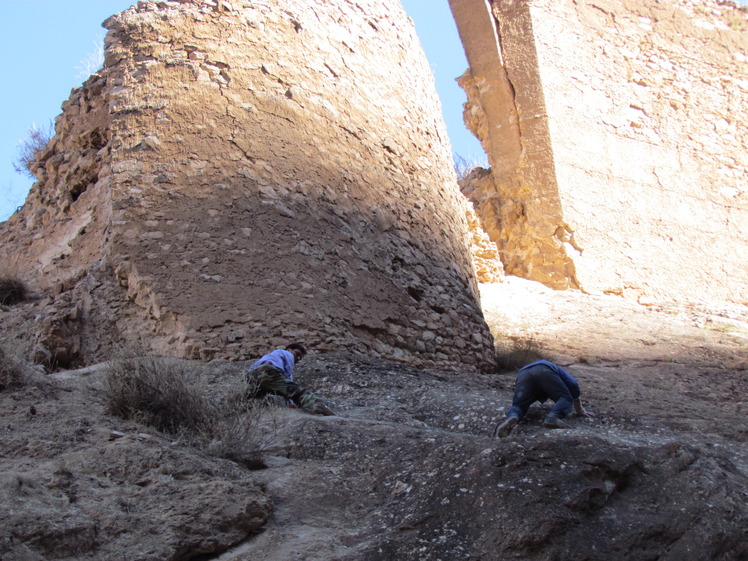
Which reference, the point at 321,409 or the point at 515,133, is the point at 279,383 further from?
the point at 515,133

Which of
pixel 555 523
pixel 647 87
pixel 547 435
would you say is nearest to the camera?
pixel 555 523

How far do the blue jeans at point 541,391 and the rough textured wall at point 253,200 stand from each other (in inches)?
69.3

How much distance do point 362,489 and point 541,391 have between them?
4.81ft

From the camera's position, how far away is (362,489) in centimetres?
360

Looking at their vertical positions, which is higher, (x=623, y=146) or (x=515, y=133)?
(x=515, y=133)

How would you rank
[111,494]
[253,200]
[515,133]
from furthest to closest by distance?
[515,133] < [253,200] < [111,494]

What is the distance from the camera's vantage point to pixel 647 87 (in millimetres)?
12672

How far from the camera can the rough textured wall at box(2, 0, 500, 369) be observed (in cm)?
587

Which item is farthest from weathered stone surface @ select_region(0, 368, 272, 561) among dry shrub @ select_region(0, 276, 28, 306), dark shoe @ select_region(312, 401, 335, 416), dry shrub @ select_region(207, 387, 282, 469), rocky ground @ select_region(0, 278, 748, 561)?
dry shrub @ select_region(0, 276, 28, 306)

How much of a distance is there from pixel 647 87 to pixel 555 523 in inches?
433

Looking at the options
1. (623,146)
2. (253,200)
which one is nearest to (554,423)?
(253,200)

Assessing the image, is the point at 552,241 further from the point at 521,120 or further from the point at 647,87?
the point at 647,87

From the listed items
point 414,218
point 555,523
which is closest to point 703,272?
point 414,218

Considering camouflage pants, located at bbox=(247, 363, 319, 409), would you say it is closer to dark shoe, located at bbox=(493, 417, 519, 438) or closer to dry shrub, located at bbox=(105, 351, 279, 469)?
dry shrub, located at bbox=(105, 351, 279, 469)
